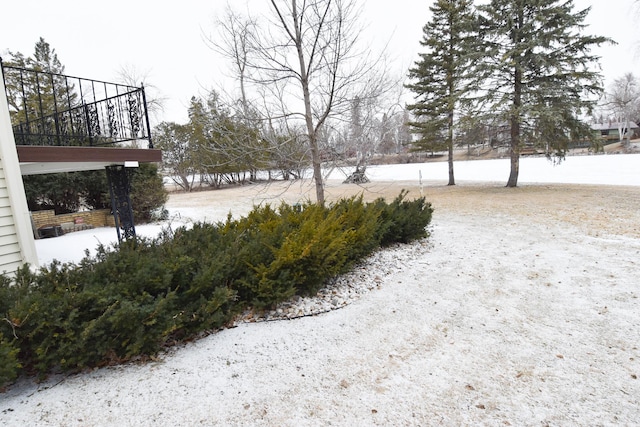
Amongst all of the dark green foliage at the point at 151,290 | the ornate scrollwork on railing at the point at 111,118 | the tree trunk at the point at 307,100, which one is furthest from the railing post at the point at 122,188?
the tree trunk at the point at 307,100

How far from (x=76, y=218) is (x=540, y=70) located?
16.1 metres

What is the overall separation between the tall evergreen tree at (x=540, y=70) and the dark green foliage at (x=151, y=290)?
36.4 feet

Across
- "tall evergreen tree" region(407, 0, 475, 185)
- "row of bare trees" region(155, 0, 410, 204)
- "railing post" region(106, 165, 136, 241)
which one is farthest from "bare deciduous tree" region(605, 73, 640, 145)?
"railing post" region(106, 165, 136, 241)

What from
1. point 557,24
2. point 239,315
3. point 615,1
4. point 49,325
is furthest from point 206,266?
point 615,1

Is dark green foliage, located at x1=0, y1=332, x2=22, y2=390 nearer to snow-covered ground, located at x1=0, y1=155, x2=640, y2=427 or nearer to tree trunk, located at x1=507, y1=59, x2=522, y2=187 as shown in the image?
snow-covered ground, located at x1=0, y1=155, x2=640, y2=427

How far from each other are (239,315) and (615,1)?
16.2 metres

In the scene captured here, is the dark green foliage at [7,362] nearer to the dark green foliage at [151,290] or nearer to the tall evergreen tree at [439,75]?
the dark green foliage at [151,290]

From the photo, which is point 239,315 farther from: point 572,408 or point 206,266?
point 572,408

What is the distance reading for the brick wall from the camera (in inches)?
328

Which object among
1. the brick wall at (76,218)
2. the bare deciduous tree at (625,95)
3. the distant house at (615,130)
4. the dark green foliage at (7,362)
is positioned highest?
the bare deciduous tree at (625,95)

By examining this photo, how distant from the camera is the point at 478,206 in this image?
10016 mm

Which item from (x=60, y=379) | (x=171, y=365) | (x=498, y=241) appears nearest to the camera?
(x=60, y=379)

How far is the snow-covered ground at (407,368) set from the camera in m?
2.02

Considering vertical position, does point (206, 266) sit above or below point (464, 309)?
above
